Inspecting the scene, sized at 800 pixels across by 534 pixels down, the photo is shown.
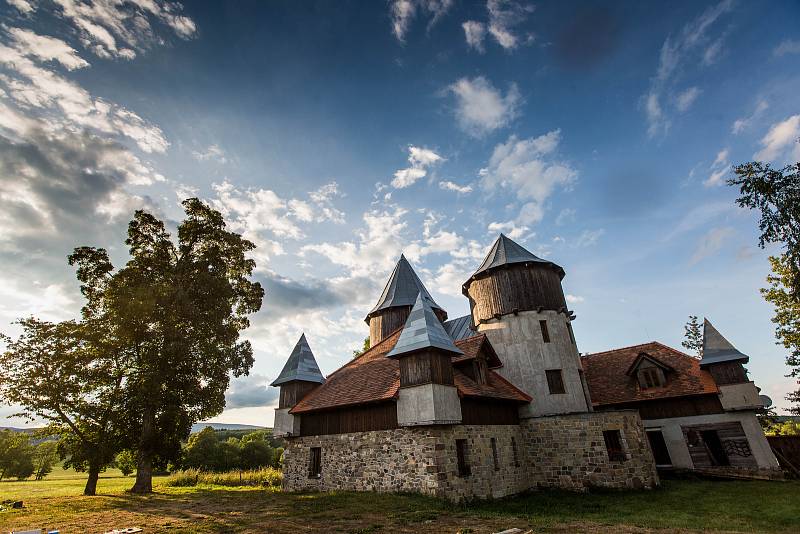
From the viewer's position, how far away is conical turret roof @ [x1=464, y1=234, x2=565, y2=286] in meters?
22.5

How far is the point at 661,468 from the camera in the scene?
2028cm

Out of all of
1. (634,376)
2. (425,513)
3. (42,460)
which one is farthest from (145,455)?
(42,460)

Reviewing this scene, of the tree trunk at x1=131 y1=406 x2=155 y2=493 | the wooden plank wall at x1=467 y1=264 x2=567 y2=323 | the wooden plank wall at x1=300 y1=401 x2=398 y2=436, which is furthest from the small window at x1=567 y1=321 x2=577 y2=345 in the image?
the tree trunk at x1=131 y1=406 x2=155 y2=493

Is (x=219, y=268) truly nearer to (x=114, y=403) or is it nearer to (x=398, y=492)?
(x=114, y=403)

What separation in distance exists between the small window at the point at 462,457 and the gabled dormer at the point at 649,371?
45.3 feet

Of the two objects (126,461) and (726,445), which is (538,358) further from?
(126,461)

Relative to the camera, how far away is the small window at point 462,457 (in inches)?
577

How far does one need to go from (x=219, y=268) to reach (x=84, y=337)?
7.26m

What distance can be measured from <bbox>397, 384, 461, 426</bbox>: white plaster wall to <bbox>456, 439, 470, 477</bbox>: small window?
4.44 ft

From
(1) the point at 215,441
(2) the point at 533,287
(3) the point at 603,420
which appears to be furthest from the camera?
(1) the point at 215,441

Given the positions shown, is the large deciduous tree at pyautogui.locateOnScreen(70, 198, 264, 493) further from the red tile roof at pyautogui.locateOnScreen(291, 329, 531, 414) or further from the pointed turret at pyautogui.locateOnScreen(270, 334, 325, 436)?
the red tile roof at pyautogui.locateOnScreen(291, 329, 531, 414)

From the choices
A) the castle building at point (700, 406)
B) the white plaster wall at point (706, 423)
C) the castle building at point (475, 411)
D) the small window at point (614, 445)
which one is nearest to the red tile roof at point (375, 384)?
the castle building at point (475, 411)

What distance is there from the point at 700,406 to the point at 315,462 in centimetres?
2104

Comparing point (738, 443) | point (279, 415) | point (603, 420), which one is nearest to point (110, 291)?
point (279, 415)
